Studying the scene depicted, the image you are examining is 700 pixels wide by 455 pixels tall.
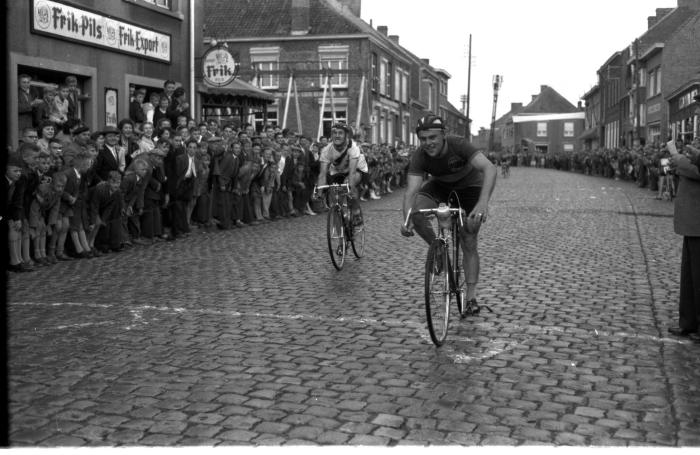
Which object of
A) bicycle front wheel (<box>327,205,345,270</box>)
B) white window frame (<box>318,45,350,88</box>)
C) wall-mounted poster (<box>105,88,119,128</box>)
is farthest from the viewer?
white window frame (<box>318,45,350,88</box>)

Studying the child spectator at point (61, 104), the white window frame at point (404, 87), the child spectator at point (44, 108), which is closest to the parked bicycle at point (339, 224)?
the child spectator at point (61, 104)

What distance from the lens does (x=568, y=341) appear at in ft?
22.9

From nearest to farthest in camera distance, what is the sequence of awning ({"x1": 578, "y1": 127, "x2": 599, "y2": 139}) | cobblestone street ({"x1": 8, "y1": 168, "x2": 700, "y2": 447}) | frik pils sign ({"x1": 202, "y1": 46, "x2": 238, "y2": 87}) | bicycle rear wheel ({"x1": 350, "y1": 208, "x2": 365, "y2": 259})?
1. cobblestone street ({"x1": 8, "y1": 168, "x2": 700, "y2": 447})
2. bicycle rear wheel ({"x1": 350, "y1": 208, "x2": 365, "y2": 259})
3. frik pils sign ({"x1": 202, "y1": 46, "x2": 238, "y2": 87})
4. awning ({"x1": 578, "y1": 127, "x2": 599, "y2": 139})

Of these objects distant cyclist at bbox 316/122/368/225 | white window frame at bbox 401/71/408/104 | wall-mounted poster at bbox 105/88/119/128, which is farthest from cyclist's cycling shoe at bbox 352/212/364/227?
white window frame at bbox 401/71/408/104

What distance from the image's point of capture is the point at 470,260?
7828mm

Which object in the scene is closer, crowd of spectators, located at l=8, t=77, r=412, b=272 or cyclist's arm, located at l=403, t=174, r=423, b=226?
cyclist's arm, located at l=403, t=174, r=423, b=226

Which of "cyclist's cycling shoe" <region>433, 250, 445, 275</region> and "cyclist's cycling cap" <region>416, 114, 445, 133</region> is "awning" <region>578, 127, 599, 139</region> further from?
"cyclist's cycling shoe" <region>433, 250, 445, 275</region>

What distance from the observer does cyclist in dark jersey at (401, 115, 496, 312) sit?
727 cm

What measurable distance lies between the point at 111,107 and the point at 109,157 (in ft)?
24.1

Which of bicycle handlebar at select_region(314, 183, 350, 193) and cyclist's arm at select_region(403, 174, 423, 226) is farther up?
cyclist's arm at select_region(403, 174, 423, 226)

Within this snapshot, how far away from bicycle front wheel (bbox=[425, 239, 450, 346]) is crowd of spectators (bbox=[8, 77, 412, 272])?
237 inches
